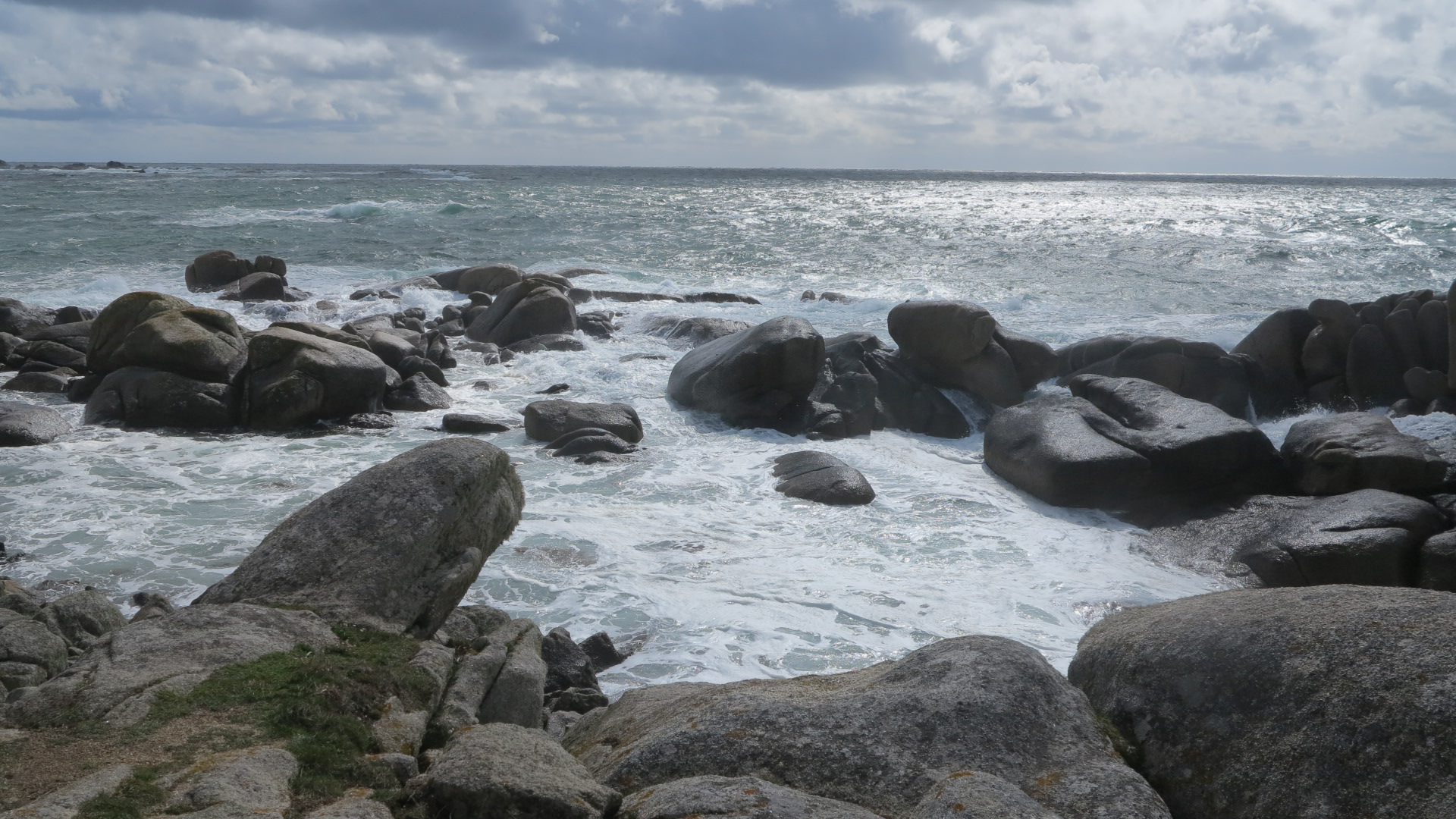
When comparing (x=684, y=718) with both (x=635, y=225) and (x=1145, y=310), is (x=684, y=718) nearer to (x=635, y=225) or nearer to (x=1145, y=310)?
(x=1145, y=310)

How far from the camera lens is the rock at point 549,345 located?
19.8m

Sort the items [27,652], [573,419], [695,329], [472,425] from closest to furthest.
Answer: [27,652], [573,419], [472,425], [695,329]

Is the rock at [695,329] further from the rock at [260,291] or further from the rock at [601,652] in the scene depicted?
the rock at [601,652]

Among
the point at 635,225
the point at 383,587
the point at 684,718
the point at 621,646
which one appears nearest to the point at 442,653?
the point at 383,587

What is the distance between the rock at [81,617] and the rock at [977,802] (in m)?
5.40

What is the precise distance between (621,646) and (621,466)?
192 inches

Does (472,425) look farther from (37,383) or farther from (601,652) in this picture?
(601,652)

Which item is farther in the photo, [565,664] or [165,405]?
[165,405]

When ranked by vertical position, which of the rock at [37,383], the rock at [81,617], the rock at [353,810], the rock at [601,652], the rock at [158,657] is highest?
the rock at [353,810]

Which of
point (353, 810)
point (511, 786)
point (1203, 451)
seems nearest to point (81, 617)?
point (353, 810)

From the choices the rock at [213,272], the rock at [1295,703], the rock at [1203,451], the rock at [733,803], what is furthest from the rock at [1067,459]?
the rock at [213,272]

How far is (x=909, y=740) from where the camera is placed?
396 centimetres

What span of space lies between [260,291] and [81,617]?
19.4m

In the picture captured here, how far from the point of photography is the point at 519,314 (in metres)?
20.8
